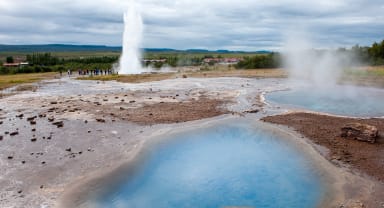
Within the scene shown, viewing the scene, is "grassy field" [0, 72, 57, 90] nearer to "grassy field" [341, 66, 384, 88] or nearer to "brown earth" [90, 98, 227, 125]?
"brown earth" [90, 98, 227, 125]

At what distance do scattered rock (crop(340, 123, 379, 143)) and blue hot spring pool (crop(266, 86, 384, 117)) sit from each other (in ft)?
18.6

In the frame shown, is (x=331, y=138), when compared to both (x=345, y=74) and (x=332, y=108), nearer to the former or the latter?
(x=332, y=108)

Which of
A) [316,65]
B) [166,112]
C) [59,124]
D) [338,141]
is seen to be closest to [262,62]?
[316,65]

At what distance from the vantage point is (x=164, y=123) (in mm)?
18141

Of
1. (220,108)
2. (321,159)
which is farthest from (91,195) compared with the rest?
(220,108)

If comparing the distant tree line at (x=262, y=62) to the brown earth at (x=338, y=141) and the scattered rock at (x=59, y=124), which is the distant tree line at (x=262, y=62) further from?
the scattered rock at (x=59, y=124)

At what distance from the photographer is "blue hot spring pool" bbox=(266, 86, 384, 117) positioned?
21.5 metres

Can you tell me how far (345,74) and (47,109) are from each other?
34.0m

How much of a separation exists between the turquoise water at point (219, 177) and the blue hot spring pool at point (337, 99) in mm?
8021

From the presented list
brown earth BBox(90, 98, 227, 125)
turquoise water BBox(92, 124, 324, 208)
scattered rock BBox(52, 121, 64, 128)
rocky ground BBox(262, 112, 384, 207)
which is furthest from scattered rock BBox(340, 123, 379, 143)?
scattered rock BBox(52, 121, 64, 128)

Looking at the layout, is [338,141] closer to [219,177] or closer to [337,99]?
[219,177]

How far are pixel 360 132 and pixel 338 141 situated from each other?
3.05 feet

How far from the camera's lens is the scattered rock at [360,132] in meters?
14.1

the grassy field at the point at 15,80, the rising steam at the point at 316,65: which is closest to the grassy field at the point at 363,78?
the rising steam at the point at 316,65
